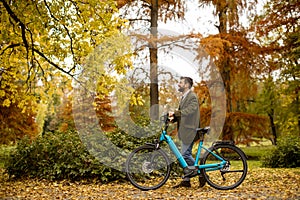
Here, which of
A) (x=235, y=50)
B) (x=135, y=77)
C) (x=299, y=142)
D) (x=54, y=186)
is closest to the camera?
(x=54, y=186)

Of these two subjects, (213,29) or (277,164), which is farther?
(213,29)

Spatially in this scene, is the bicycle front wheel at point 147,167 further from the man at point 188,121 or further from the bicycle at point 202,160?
the man at point 188,121

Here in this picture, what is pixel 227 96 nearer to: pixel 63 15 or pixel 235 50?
pixel 235 50

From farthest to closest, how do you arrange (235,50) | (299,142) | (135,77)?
(235,50), (135,77), (299,142)

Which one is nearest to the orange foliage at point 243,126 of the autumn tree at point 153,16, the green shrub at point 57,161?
the autumn tree at point 153,16

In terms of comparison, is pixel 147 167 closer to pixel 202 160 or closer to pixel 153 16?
pixel 202 160

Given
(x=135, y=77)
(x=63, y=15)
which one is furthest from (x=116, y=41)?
(x=63, y=15)

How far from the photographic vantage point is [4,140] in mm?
15898

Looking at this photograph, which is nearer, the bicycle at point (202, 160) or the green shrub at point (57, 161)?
the bicycle at point (202, 160)

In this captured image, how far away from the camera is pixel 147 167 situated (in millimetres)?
6762

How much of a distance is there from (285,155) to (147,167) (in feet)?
17.9

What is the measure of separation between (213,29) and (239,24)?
1.10 meters

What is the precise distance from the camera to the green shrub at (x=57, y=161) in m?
8.16

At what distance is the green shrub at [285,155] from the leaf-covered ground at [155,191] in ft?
8.32
